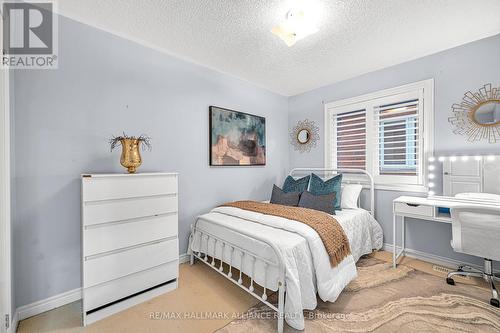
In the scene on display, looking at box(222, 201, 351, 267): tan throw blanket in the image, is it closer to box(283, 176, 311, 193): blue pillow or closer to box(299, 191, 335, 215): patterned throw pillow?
box(299, 191, 335, 215): patterned throw pillow

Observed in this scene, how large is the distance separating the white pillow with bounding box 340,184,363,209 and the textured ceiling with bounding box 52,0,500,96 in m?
1.67

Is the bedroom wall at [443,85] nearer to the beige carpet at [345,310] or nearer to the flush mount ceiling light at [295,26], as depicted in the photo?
the beige carpet at [345,310]

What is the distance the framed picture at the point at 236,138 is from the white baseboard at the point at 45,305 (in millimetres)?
1918

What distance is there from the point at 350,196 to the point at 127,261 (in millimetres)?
2717

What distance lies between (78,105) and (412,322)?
3357 mm

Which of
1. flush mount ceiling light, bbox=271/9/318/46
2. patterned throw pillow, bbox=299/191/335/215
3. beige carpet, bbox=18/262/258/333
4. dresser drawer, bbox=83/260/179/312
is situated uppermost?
flush mount ceiling light, bbox=271/9/318/46

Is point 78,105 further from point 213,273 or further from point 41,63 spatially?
point 213,273

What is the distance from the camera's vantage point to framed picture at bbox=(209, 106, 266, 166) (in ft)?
9.95

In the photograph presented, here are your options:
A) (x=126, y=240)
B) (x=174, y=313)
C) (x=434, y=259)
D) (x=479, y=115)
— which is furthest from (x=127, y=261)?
(x=479, y=115)

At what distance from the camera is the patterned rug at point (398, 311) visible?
63.9 inches

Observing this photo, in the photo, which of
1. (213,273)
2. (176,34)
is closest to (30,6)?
(176,34)

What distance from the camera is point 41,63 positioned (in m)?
1.86

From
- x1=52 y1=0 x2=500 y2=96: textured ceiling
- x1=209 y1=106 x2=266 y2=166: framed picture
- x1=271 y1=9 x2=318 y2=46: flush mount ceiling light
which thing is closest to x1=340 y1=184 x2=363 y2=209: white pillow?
x1=209 y1=106 x2=266 y2=166: framed picture

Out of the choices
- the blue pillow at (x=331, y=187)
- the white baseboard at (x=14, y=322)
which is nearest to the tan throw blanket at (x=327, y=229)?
the blue pillow at (x=331, y=187)
